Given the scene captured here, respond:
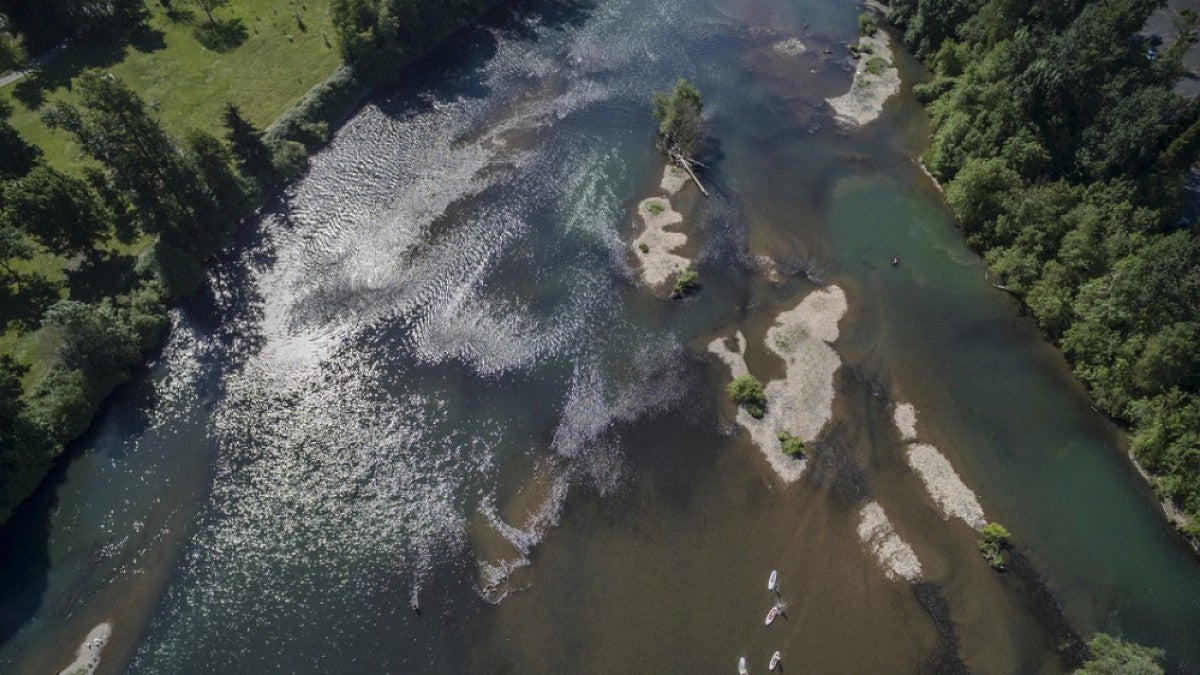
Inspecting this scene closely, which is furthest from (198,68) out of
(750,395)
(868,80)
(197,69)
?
(868,80)

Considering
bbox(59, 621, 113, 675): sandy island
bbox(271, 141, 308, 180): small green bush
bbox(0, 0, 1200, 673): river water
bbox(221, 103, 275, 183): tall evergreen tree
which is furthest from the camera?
bbox(271, 141, 308, 180): small green bush

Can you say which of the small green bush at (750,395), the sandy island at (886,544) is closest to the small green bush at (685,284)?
the small green bush at (750,395)

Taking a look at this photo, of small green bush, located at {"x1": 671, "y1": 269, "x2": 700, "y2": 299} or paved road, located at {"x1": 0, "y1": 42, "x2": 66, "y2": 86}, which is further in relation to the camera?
paved road, located at {"x1": 0, "y1": 42, "x2": 66, "y2": 86}

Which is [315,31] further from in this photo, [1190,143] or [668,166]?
[1190,143]

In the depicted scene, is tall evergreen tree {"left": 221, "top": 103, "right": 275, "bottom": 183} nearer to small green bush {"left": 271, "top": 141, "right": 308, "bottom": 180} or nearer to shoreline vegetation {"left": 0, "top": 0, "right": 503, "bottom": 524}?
shoreline vegetation {"left": 0, "top": 0, "right": 503, "bottom": 524}

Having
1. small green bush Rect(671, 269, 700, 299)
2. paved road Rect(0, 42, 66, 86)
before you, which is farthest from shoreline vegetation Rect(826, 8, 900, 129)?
paved road Rect(0, 42, 66, 86)

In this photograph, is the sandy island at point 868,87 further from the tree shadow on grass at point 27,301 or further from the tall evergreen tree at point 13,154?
the tall evergreen tree at point 13,154
